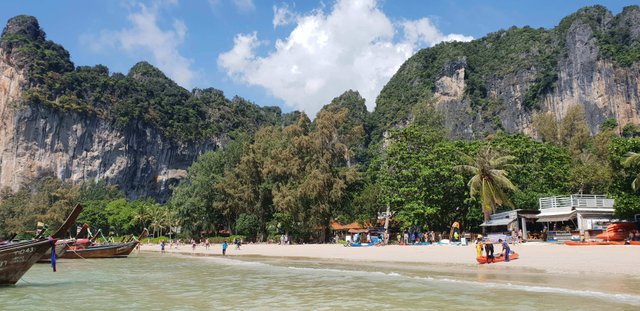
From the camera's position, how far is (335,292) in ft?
53.2

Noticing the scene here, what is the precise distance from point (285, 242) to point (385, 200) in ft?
44.4

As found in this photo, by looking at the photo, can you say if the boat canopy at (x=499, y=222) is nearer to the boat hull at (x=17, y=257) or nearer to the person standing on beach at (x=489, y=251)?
the person standing on beach at (x=489, y=251)

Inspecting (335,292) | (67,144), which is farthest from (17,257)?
(67,144)

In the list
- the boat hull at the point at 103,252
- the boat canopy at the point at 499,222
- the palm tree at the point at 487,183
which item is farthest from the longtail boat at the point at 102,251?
the boat canopy at the point at 499,222

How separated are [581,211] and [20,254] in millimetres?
33057

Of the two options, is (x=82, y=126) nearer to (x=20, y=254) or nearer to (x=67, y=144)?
(x=67, y=144)

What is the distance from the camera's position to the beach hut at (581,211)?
33812mm

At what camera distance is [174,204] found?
67125mm

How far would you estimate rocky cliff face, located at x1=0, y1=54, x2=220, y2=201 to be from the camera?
111688mm

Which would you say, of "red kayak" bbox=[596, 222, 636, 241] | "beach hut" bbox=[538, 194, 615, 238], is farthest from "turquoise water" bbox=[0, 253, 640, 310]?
"beach hut" bbox=[538, 194, 615, 238]

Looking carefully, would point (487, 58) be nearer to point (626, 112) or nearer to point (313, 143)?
point (626, 112)

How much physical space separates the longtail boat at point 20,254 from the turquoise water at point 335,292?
561mm

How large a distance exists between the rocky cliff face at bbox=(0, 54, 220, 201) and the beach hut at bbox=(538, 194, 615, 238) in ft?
357

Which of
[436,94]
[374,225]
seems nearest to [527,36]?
[436,94]
